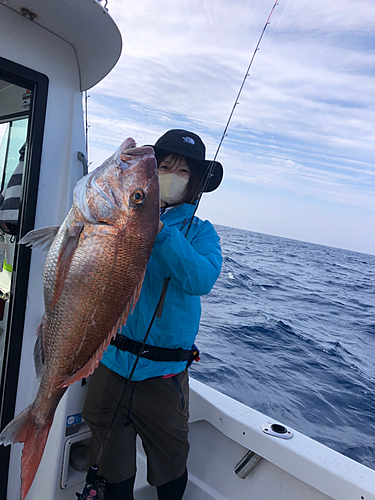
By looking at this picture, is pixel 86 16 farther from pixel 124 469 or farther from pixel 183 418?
pixel 124 469

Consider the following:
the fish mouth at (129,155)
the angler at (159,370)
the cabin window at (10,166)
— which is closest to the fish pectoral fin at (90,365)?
the angler at (159,370)

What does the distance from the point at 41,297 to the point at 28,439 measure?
3.10 ft

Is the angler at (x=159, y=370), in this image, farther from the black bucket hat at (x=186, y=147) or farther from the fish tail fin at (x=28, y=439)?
the fish tail fin at (x=28, y=439)

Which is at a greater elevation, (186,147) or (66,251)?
(186,147)

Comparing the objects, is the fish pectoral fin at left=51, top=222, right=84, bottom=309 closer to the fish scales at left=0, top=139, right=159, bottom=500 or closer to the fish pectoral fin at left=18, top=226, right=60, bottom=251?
the fish scales at left=0, top=139, right=159, bottom=500

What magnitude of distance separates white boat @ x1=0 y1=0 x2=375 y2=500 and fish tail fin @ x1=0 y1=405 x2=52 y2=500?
2.43 ft

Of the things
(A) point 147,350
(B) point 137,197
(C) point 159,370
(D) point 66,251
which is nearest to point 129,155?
(B) point 137,197

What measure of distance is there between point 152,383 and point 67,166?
1.54 m

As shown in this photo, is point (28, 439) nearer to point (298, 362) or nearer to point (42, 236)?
point (42, 236)

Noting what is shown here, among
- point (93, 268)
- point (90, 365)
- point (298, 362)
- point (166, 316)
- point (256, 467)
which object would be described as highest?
point (93, 268)

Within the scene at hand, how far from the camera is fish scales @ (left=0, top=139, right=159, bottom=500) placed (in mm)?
1535

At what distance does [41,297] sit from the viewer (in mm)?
2383

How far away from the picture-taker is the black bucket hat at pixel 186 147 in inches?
86.0

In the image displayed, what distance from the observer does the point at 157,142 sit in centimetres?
232
